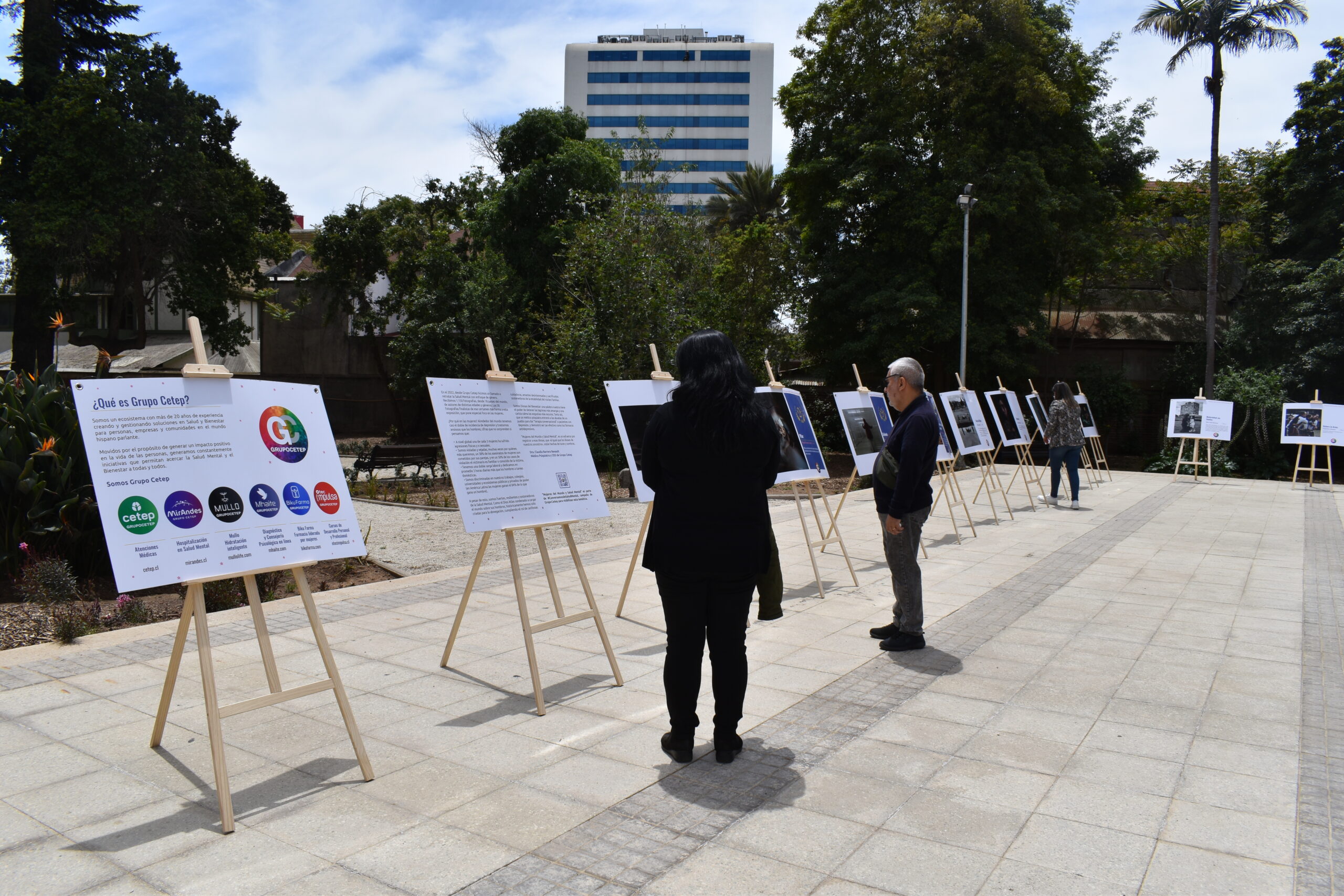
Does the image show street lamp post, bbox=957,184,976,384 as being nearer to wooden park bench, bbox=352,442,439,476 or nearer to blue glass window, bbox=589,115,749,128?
wooden park bench, bbox=352,442,439,476

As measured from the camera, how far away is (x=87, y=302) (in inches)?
907

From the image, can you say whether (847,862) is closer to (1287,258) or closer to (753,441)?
(753,441)

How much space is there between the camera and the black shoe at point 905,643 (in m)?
5.65

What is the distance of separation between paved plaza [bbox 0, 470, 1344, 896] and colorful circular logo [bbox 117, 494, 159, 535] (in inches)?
42.5

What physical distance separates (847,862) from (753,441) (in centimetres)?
159

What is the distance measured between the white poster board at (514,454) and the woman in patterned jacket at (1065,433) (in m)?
9.52

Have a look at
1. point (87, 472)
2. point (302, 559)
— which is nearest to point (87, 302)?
point (87, 472)

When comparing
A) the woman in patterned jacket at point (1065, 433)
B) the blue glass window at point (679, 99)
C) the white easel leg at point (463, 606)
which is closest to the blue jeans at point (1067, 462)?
the woman in patterned jacket at point (1065, 433)

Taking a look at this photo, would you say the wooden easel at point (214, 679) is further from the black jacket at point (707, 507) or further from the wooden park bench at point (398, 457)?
the wooden park bench at point (398, 457)

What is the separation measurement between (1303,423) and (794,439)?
48.0 ft

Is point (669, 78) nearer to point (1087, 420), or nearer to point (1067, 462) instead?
point (1087, 420)

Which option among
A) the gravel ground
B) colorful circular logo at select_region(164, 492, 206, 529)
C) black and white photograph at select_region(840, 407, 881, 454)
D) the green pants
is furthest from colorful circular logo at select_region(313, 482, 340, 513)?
black and white photograph at select_region(840, 407, 881, 454)

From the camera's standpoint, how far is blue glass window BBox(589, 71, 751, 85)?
9288 cm

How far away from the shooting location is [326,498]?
3.95 m
